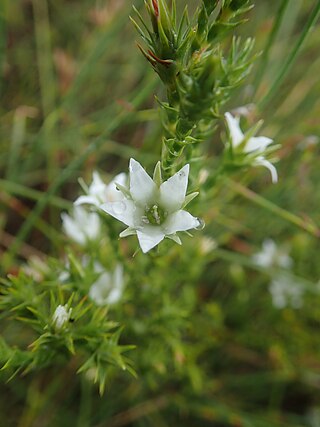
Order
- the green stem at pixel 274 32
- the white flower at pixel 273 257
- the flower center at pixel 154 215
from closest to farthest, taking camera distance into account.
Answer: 1. the flower center at pixel 154 215
2. the green stem at pixel 274 32
3. the white flower at pixel 273 257

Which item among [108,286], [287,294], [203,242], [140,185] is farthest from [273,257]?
[140,185]

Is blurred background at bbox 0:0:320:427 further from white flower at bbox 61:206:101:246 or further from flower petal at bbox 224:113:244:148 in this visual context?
flower petal at bbox 224:113:244:148

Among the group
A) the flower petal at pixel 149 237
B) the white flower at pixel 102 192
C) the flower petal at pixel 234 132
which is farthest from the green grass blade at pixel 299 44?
the flower petal at pixel 149 237

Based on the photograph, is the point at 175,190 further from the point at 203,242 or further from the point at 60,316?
the point at 203,242

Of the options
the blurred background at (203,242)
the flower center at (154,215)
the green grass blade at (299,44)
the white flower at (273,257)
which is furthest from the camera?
the white flower at (273,257)

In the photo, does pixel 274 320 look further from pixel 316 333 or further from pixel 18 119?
pixel 18 119

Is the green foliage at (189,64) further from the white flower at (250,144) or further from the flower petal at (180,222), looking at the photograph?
the white flower at (250,144)
